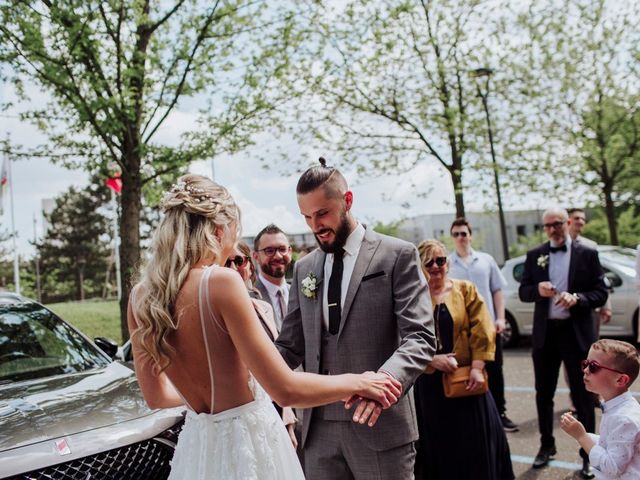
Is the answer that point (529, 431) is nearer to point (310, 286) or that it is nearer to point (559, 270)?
point (559, 270)

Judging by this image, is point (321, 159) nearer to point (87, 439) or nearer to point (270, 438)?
point (270, 438)

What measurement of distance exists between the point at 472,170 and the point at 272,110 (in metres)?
7.91

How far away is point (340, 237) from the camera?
116 inches

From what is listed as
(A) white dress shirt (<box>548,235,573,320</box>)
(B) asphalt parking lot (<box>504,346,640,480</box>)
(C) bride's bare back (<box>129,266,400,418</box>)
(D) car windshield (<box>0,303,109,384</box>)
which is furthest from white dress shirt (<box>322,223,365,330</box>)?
(A) white dress shirt (<box>548,235,573,320</box>)

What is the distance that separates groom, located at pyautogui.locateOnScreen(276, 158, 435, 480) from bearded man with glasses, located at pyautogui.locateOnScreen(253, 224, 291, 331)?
1.85 metres

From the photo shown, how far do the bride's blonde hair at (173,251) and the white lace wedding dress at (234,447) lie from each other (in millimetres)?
270

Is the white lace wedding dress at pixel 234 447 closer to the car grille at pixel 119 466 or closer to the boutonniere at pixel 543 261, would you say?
the car grille at pixel 119 466

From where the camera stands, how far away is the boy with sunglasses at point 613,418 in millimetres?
3002

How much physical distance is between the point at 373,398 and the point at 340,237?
86 centimetres

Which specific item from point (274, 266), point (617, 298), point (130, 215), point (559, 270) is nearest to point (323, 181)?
point (274, 266)

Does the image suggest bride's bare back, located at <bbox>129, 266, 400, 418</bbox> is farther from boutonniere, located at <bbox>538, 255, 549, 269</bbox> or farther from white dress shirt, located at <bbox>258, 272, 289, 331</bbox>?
boutonniere, located at <bbox>538, 255, 549, 269</bbox>

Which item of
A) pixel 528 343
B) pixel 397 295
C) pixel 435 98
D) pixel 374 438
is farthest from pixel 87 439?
pixel 435 98

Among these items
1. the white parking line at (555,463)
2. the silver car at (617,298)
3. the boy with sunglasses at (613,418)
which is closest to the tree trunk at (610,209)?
the silver car at (617,298)

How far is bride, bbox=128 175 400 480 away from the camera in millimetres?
2062
